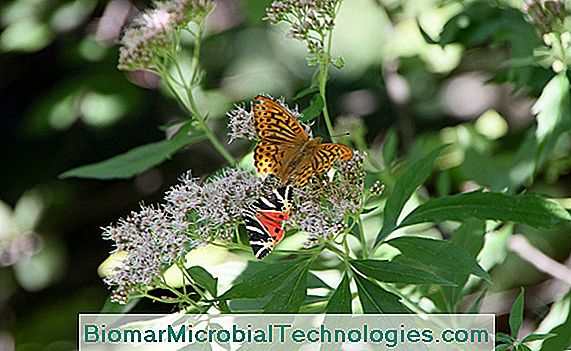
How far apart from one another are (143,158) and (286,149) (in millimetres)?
514

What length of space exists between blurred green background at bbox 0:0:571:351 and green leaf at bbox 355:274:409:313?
3.75 ft

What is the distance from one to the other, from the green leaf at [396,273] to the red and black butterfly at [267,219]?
127 millimetres

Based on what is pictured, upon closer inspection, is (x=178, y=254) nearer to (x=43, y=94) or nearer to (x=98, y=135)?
(x=98, y=135)

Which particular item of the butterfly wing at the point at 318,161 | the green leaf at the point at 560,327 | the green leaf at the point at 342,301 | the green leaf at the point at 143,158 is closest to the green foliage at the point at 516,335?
the green leaf at the point at 560,327

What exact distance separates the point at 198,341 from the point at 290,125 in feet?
1.12

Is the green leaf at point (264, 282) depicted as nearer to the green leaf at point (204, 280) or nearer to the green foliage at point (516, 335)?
the green leaf at point (204, 280)

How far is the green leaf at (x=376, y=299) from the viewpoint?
1.03 meters

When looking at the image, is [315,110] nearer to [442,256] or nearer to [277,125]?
[277,125]

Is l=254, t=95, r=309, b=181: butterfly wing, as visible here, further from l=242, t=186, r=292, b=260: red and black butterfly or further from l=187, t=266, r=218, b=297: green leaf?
l=187, t=266, r=218, b=297: green leaf

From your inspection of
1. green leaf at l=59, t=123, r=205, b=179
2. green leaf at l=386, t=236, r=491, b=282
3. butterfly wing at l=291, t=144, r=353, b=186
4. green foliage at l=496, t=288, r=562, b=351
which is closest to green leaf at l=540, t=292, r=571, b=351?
green foliage at l=496, t=288, r=562, b=351

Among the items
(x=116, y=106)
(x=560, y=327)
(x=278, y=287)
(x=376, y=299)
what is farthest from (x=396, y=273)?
(x=116, y=106)

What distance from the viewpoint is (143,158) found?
4.97 ft

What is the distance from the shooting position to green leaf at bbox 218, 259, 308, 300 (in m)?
1.00

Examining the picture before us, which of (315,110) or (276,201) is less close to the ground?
(315,110)
